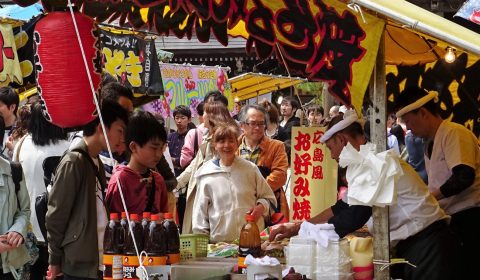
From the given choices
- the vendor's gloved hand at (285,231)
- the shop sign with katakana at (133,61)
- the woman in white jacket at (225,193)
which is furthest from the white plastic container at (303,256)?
the shop sign with katakana at (133,61)

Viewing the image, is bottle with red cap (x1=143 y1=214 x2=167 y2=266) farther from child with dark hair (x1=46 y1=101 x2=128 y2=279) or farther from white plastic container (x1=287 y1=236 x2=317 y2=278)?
white plastic container (x1=287 y1=236 x2=317 y2=278)

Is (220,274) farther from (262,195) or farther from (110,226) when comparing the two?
(262,195)

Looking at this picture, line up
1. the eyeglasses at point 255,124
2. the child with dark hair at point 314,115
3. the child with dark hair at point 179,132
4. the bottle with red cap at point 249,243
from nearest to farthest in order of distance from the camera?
the bottle with red cap at point 249,243 < the eyeglasses at point 255,124 < the child with dark hair at point 179,132 < the child with dark hair at point 314,115

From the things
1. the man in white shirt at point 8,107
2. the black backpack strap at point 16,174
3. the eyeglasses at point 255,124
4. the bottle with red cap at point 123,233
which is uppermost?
Result: the man in white shirt at point 8,107

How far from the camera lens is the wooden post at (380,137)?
532 centimetres

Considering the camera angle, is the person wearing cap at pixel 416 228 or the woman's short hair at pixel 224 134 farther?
the woman's short hair at pixel 224 134

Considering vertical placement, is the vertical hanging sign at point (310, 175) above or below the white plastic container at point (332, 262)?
above

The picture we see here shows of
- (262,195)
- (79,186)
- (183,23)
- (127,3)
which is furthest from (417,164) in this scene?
(79,186)

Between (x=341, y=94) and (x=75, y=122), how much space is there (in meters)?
2.26

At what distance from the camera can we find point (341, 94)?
17.1 ft

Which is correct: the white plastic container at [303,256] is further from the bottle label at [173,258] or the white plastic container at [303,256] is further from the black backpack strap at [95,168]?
the black backpack strap at [95,168]

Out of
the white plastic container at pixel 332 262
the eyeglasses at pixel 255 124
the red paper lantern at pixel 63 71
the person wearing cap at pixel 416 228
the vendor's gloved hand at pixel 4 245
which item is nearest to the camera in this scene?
the white plastic container at pixel 332 262

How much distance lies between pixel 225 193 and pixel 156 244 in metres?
2.48

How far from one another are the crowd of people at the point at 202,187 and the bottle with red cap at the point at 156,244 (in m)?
0.55
